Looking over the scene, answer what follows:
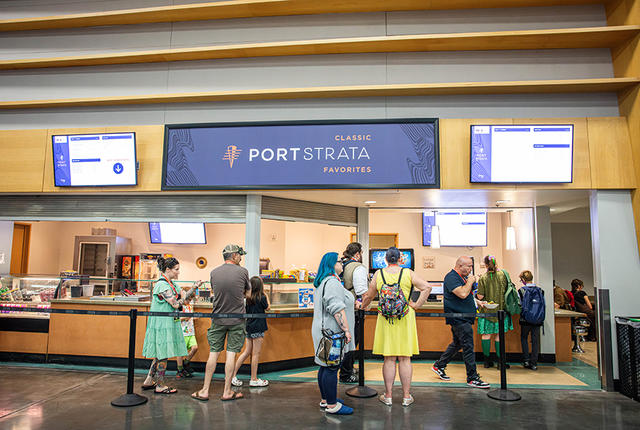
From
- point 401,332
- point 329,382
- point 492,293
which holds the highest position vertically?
point 492,293

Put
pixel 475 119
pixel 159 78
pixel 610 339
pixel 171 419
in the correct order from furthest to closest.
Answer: pixel 159 78, pixel 475 119, pixel 610 339, pixel 171 419

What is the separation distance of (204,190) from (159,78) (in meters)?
2.00

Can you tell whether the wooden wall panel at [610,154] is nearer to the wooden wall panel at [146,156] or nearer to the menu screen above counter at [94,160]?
the wooden wall panel at [146,156]

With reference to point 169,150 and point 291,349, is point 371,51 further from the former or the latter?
point 291,349

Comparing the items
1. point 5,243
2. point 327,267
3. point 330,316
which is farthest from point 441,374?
point 5,243

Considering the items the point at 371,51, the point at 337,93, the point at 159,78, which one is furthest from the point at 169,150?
the point at 371,51

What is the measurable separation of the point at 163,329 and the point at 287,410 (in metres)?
1.64

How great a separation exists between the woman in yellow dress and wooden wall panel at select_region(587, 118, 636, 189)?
308 cm

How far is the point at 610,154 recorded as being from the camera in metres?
5.45

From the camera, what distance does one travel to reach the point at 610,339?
17.0 feet

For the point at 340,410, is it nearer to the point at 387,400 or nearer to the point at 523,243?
the point at 387,400

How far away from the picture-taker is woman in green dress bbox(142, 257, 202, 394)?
15.3 feet

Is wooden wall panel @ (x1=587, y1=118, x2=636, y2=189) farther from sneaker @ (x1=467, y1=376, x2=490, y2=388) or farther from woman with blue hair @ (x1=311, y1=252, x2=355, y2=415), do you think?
woman with blue hair @ (x1=311, y1=252, x2=355, y2=415)

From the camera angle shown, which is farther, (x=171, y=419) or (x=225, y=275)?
(x=225, y=275)
